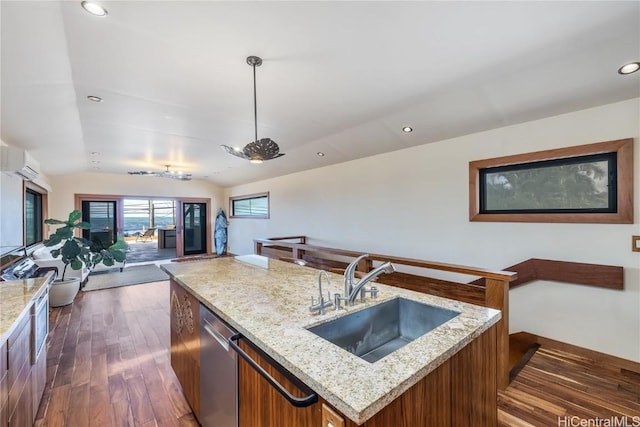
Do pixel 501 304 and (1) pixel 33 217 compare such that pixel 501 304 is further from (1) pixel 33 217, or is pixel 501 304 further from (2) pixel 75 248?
(1) pixel 33 217

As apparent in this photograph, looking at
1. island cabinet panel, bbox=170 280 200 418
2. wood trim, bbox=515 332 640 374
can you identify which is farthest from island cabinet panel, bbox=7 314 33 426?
wood trim, bbox=515 332 640 374

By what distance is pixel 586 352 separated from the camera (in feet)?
8.75

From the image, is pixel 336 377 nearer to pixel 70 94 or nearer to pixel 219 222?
pixel 70 94

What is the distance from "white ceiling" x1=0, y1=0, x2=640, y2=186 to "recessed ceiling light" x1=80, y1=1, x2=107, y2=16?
47 mm

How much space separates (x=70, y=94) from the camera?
269 cm

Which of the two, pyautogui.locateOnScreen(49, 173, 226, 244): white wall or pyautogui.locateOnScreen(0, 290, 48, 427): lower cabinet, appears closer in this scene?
pyautogui.locateOnScreen(0, 290, 48, 427): lower cabinet

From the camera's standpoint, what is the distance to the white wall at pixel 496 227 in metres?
2.51

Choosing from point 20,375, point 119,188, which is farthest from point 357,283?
point 119,188

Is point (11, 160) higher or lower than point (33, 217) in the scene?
higher

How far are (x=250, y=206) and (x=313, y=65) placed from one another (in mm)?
6400

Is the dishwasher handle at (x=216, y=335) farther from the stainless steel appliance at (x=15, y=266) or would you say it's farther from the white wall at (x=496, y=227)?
the white wall at (x=496, y=227)

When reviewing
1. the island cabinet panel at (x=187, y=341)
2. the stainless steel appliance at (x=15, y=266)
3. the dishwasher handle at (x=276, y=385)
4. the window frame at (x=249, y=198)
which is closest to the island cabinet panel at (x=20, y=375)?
the island cabinet panel at (x=187, y=341)

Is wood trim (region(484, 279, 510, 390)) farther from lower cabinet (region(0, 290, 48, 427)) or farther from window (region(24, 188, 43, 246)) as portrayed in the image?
window (region(24, 188, 43, 246))

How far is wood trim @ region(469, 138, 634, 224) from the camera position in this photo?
244 centimetres
